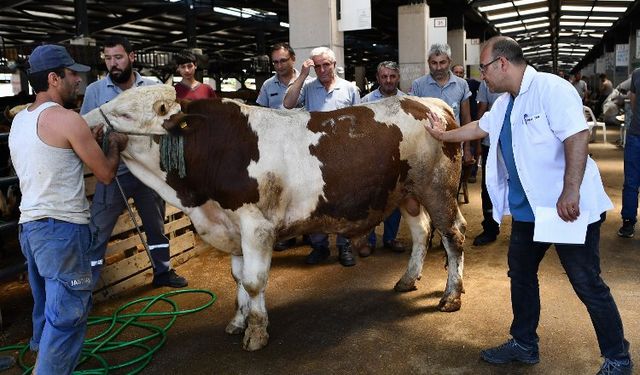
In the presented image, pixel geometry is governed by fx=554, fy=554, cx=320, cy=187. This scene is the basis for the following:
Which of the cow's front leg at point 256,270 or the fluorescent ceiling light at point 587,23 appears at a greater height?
the fluorescent ceiling light at point 587,23

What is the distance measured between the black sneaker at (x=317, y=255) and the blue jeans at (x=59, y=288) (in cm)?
286

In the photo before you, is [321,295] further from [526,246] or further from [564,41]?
[564,41]

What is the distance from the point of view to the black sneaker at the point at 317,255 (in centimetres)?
545

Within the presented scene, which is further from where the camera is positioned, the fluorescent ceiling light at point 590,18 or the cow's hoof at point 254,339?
the fluorescent ceiling light at point 590,18

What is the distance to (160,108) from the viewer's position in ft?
11.0

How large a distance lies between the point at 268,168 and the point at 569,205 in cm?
175

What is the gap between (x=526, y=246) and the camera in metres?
3.11

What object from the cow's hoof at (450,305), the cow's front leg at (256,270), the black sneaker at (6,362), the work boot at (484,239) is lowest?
the black sneaker at (6,362)

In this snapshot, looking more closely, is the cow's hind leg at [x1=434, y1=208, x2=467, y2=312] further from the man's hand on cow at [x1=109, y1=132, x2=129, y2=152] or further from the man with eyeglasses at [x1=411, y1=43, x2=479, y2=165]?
the man's hand on cow at [x1=109, y1=132, x2=129, y2=152]

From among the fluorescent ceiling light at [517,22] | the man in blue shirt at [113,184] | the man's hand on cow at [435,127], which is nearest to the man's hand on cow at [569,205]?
the man's hand on cow at [435,127]

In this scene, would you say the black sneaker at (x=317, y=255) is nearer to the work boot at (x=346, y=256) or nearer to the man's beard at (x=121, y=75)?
the work boot at (x=346, y=256)

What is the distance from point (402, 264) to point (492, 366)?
6.83ft

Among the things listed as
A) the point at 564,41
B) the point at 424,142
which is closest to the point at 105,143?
the point at 424,142

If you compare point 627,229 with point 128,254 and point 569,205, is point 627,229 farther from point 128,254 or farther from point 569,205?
point 128,254
